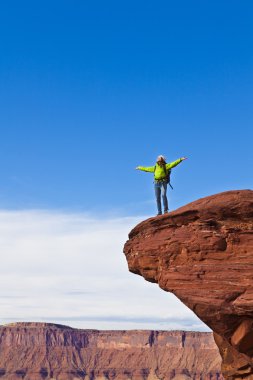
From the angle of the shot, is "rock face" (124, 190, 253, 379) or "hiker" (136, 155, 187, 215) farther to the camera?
"hiker" (136, 155, 187, 215)

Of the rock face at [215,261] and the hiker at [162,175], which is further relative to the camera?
the hiker at [162,175]

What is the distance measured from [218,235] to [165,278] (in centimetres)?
298

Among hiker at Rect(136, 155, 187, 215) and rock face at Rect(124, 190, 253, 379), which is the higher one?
hiker at Rect(136, 155, 187, 215)

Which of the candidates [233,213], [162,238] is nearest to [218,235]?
[233,213]

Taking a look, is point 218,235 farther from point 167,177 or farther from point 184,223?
point 167,177

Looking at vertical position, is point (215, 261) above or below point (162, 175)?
below

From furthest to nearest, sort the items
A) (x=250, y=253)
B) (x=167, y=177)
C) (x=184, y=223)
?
1. (x=167, y=177)
2. (x=184, y=223)
3. (x=250, y=253)

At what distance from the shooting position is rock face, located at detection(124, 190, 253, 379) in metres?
25.4

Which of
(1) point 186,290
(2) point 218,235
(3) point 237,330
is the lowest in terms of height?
(3) point 237,330

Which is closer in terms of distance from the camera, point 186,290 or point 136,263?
point 186,290

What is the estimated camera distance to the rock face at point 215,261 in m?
25.4

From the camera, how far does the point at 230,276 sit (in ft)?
83.6

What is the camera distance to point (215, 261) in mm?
26062

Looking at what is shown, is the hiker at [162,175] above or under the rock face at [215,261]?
above
